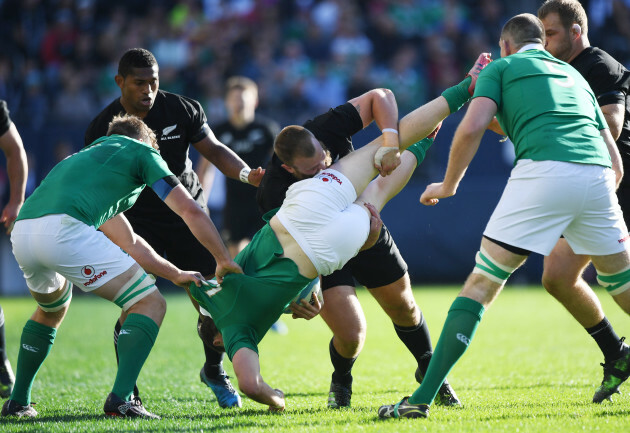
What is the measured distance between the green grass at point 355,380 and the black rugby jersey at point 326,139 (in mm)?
1328

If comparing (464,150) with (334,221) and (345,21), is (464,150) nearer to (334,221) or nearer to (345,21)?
(334,221)

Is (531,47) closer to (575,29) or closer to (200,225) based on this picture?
(575,29)

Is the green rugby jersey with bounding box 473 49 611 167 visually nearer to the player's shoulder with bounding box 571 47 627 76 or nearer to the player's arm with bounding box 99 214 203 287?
the player's shoulder with bounding box 571 47 627 76

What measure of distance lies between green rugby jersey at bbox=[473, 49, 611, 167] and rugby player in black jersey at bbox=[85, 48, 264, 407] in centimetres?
187

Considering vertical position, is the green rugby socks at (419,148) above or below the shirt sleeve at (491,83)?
below

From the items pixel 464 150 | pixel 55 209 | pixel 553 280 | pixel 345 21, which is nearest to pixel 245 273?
pixel 55 209

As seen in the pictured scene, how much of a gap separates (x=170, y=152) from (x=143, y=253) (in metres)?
1.10

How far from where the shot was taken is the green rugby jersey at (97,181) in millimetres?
4402

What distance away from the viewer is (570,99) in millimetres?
4305

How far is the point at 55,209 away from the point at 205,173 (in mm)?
4167

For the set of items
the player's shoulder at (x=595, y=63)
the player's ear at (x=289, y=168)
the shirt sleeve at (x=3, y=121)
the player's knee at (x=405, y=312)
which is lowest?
the player's knee at (x=405, y=312)

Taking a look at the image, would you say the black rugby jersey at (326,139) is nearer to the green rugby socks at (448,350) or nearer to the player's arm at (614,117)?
the green rugby socks at (448,350)

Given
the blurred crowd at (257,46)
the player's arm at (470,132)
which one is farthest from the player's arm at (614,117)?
the blurred crowd at (257,46)

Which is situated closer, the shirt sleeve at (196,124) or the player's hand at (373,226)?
the player's hand at (373,226)
